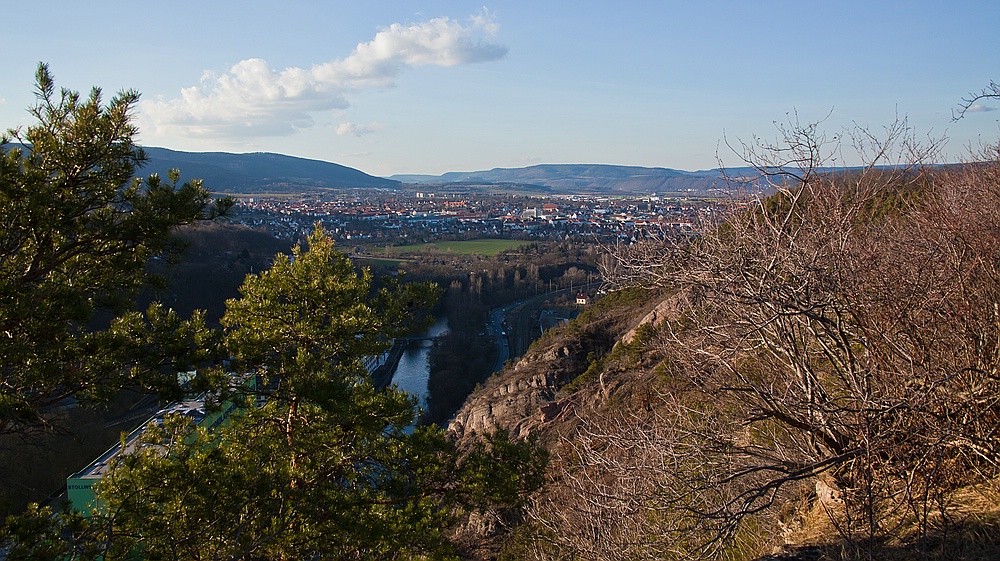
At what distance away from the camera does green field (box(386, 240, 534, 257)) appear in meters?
61.5

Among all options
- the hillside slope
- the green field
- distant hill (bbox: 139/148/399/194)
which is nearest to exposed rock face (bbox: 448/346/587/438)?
the hillside slope

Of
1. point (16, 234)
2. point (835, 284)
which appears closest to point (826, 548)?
point (835, 284)

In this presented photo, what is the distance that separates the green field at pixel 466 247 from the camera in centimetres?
6147

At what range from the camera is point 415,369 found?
34969 mm

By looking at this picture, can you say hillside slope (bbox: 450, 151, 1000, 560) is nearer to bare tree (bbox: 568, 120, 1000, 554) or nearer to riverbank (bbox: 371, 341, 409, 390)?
bare tree (bbox: 568, 120, 1000, 554)

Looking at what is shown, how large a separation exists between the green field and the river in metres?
18.1

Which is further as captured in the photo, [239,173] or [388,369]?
[239,173]

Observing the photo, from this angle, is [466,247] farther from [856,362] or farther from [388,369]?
[856,362]

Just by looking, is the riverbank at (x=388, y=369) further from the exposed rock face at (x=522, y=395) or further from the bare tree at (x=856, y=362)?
the bare tree at (x=856, y=362)

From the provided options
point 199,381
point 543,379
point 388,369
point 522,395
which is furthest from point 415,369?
point 199,381

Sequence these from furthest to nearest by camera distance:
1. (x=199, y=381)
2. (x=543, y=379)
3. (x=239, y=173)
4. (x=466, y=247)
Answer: (x=239, y=173) → (x=466, y=247) → (x=543, y=379) → (x=199, y=381)

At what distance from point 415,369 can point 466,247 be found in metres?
31.5

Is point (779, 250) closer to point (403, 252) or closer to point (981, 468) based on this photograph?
point (981, 468)

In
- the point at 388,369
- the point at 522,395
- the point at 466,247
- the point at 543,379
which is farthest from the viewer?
the point at 466,247
